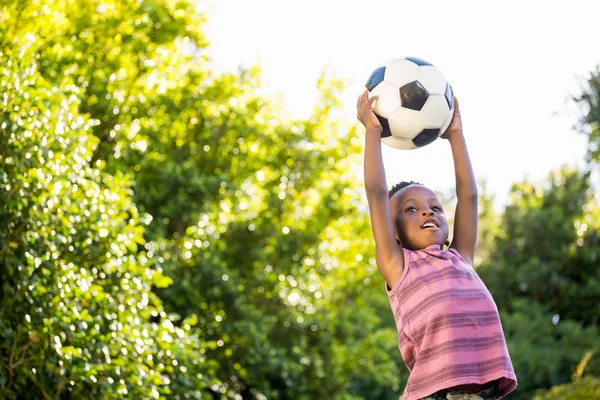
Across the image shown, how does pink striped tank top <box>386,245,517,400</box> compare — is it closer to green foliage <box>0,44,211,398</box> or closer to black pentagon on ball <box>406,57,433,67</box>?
black pentagon on ball <box>406,57,433,67</box>

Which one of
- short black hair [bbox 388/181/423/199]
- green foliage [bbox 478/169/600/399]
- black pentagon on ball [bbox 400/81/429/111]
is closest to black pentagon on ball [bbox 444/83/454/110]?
black pentagon on ball [bbox 400/81/429/111]

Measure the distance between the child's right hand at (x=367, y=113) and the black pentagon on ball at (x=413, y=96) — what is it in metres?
0.16

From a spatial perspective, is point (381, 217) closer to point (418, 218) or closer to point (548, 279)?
point (418, 218)

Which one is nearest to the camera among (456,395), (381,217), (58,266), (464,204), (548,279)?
(456,395)

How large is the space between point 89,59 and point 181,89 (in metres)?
1.44

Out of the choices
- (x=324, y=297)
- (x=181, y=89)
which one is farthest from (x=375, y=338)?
(x=181, y=89)

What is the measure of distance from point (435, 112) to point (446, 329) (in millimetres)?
1203

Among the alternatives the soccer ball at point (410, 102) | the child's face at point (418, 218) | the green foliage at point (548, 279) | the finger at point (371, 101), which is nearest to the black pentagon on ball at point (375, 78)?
the soccer ball at point (410, 102)

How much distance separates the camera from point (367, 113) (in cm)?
397

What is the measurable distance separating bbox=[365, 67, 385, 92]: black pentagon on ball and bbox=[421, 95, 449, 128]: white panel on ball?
26 cm

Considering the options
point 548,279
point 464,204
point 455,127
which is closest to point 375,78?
point 455,127

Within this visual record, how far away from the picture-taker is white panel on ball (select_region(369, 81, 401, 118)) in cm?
404

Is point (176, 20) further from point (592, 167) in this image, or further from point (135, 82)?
point (592, 167)

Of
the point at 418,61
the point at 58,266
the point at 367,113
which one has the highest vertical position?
the point at 418,61
